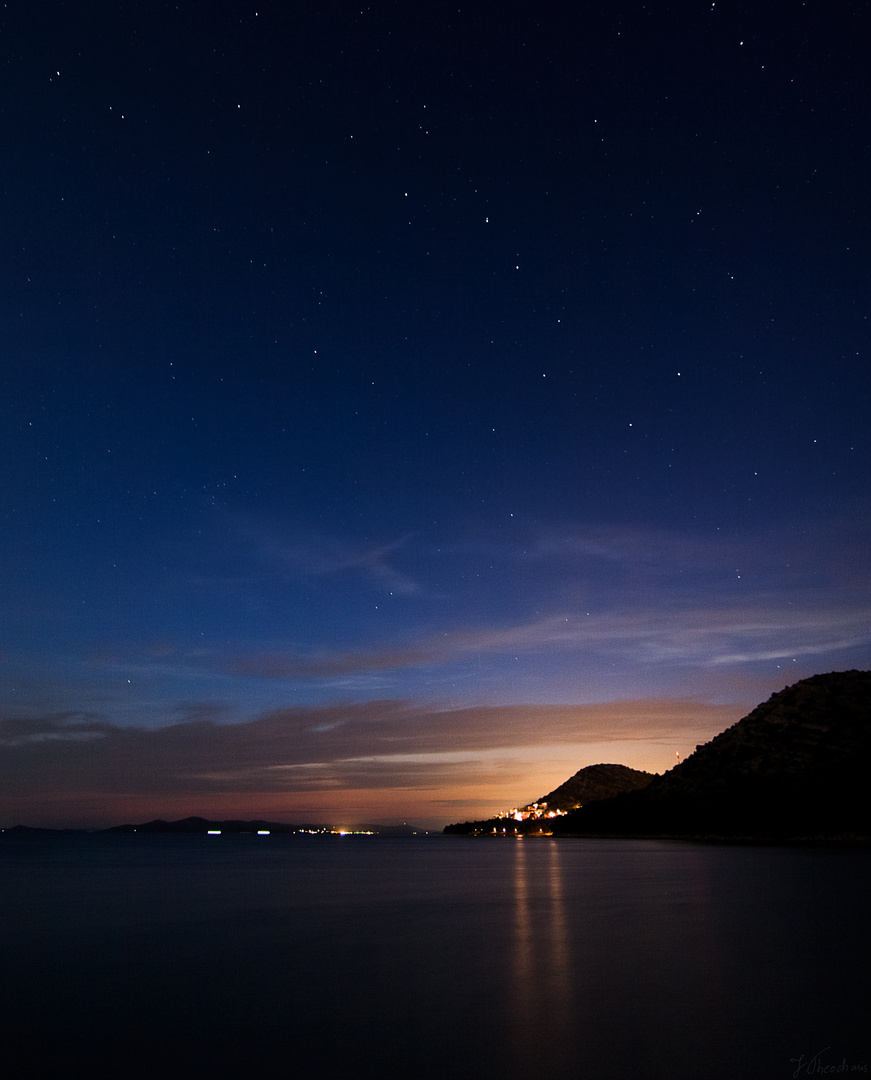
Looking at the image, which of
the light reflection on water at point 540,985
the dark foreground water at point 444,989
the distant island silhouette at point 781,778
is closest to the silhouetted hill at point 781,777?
the distant island silhouette at point 781,778

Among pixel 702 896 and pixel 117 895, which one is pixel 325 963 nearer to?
pixel 702 896

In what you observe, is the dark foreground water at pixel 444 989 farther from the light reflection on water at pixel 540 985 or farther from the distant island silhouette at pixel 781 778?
the distant island silhouette at pixel 781 778

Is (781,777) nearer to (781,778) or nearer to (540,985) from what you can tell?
(781,778)

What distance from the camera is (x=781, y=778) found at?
150 m

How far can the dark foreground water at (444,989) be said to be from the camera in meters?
14.2

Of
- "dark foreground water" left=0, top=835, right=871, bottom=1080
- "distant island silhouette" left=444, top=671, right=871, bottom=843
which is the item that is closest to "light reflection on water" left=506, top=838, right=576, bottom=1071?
"dark foreground water" left=0, top=835, right=871, bottom=1080

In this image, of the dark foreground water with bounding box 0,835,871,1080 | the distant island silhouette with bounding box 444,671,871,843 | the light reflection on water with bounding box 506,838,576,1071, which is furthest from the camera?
the distant island silhouette with bounding box 444,671,871,843

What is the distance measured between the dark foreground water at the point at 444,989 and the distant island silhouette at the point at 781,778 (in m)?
103

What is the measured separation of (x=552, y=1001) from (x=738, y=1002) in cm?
404

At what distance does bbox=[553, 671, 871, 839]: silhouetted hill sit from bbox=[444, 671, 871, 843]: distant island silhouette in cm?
18

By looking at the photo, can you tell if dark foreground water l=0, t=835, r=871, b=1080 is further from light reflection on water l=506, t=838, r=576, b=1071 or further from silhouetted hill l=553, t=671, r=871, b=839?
silhouetted hill l=553, t=671, r=871, b=839

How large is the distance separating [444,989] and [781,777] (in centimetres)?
14817

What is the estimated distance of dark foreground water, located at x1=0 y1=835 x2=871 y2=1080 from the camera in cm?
1423

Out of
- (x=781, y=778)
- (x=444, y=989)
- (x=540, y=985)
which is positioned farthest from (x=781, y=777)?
(x=444, y=989)
